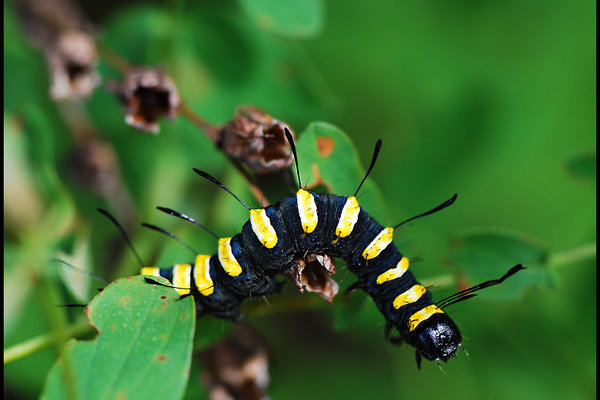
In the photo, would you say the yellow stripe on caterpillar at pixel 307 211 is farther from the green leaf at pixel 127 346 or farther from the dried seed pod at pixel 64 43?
the dried seed pod at pixel 64 43

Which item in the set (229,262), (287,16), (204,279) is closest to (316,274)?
(229,262)

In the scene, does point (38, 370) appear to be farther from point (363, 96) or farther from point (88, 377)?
point (363, 96)

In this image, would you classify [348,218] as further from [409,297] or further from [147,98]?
[147,98]

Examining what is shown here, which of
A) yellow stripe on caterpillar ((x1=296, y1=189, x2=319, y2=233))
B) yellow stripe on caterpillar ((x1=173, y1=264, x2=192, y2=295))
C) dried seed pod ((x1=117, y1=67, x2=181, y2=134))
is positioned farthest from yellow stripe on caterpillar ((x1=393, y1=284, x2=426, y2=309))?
dried seed pod ((x1=117, y1=67, x2=181, y2=134))

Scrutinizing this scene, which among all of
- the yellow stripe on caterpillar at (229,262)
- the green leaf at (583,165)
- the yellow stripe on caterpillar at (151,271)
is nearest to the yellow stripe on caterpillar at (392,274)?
the yellow stripe on caterpillar at (229,262)

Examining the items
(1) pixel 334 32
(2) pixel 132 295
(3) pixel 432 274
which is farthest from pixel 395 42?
(2) pixel 132 295

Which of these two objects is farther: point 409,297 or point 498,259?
point 498,259
